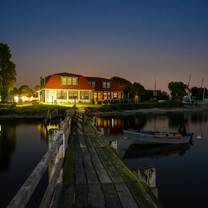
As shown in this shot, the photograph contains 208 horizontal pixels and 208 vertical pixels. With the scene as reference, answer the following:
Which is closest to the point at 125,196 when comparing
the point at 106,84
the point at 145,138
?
the point at 145,138

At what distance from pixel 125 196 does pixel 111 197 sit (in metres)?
0.40

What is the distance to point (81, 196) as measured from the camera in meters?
6.54

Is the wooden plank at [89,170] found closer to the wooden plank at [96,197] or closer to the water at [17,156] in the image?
the wooden plank at [96,197]

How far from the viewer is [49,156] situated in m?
5.61

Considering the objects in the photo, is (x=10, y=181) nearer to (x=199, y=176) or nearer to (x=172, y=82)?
(x=199, y=176)

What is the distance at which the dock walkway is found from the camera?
6.14 metres

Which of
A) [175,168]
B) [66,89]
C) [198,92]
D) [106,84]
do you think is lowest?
[175,168]

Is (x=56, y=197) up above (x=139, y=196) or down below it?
above

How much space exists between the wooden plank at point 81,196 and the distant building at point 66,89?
182ft

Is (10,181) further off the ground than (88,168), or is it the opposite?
(88,168)

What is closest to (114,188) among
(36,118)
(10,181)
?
(10,181)

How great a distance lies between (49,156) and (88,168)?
12.9ft

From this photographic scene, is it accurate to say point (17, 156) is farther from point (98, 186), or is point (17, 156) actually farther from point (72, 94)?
point (72, 94)

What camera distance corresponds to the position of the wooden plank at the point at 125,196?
6005 mm
